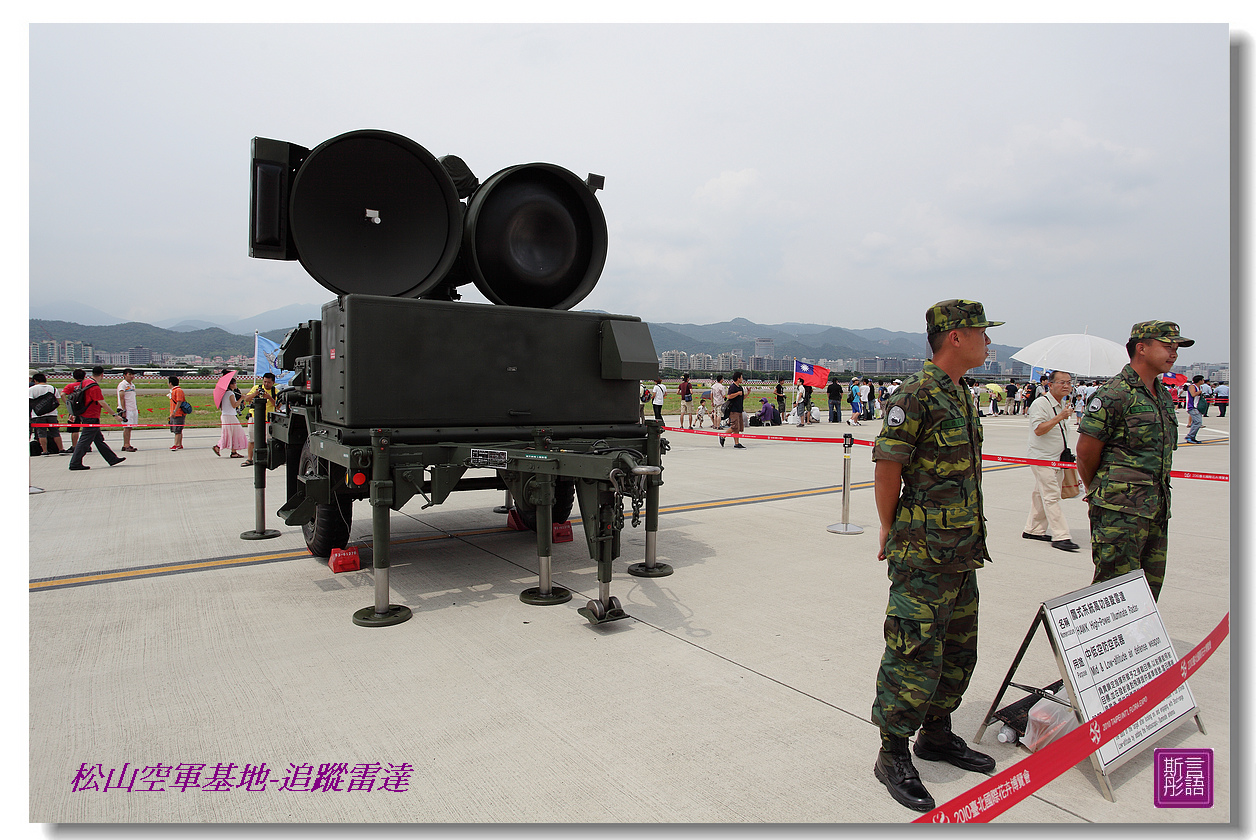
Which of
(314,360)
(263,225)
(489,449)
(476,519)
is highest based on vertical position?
(263,225)

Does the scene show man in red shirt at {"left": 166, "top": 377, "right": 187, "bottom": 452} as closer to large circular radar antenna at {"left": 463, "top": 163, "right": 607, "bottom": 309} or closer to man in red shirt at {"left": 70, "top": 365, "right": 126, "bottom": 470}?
man in red shirt at {"left": 70, "top": 365, "right": 126, "bottom": 470}

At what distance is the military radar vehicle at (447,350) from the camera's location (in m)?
5.12

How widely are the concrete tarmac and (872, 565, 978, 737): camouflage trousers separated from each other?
0.34 meters

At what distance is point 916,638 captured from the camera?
299 centimetres

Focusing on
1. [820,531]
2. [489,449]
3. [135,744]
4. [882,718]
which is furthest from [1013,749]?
[820,531]

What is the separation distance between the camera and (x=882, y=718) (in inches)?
120

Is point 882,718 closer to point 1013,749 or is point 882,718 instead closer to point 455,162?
point 1013,749

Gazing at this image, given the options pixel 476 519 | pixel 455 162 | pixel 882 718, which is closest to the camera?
pixel 882 718

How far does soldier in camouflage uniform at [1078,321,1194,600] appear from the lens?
396 cm

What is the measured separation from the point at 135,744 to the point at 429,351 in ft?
10.00

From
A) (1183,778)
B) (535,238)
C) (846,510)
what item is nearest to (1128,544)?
(1183,778)

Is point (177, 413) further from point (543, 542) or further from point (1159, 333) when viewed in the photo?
point (1159, 333)

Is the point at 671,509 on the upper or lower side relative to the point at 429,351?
lower

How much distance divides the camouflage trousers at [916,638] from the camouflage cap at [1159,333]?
7.31 ft
